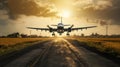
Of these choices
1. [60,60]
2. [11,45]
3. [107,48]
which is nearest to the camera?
[60,60]

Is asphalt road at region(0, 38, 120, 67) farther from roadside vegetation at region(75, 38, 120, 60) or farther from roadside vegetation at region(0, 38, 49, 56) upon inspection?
roadside vegetation at region(0, 38, 49, 56)

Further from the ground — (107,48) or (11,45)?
(107,48)

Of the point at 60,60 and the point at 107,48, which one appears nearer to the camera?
the point at 60,60

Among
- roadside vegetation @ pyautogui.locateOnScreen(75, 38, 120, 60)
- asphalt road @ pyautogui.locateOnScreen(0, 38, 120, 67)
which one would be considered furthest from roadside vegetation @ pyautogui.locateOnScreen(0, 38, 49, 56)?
roadside vegetation @ pyautogui.locateOnScreen(75, 38, 120, 60)

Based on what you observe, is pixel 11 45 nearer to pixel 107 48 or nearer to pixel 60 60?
pixel 107 48

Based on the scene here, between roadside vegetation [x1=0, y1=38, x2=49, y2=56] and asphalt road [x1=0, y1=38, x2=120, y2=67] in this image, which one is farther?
roadside vegetation [x1=0, y1=38, x2=49, y2=56]

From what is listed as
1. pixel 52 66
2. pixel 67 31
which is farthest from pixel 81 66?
pixel 67 31

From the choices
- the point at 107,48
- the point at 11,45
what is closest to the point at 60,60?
the point at 107,48

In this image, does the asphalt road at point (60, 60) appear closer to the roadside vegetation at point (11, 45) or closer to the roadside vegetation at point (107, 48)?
the roadside vegetation at point (107, 48)

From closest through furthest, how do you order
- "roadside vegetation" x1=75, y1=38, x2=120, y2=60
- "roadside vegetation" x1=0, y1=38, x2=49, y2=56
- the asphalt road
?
the asphalt road, "roadside vegetation" x1=75, y1=38, x2=120, y2=60, "roadside vegetation" x1=0, y1=38, x2=49, y2=56

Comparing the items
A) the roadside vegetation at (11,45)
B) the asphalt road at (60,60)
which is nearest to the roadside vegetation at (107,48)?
the asphalt road at (60,60)

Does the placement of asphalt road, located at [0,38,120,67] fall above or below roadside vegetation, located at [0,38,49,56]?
above

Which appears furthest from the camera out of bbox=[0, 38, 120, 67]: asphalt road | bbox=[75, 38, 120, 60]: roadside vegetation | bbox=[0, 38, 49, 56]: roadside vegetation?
bbox=[0, 38, 49, 56]: roadside vegetation

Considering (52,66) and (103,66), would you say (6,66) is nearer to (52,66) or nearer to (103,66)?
(52,66)
